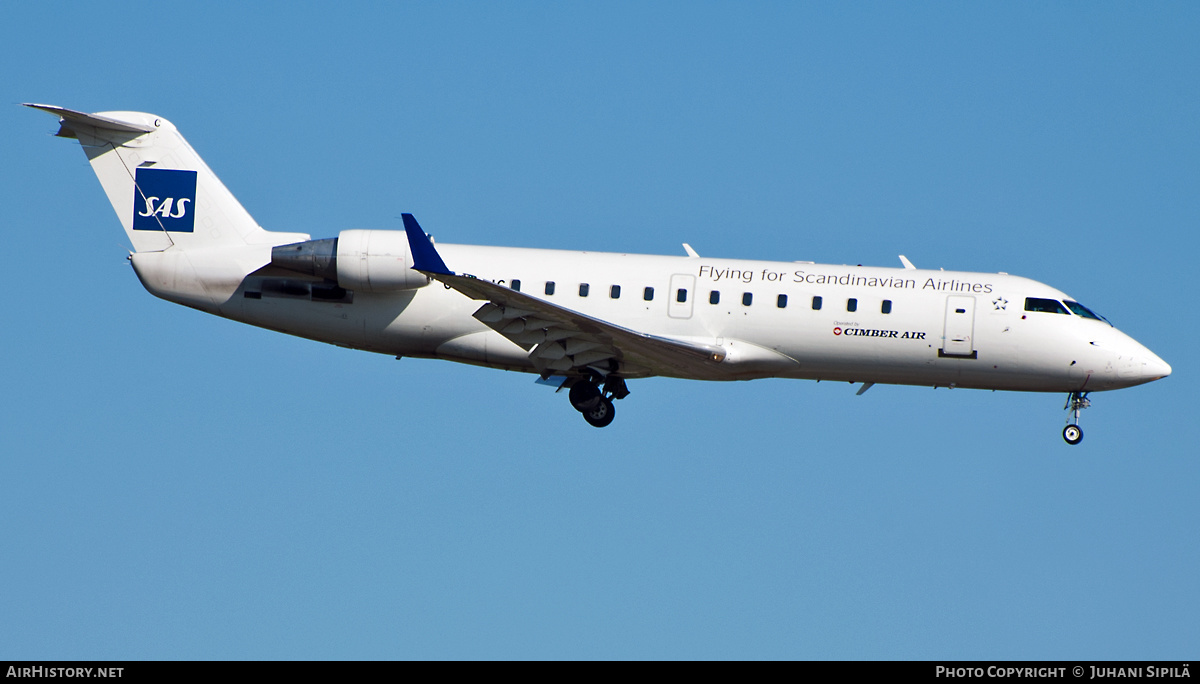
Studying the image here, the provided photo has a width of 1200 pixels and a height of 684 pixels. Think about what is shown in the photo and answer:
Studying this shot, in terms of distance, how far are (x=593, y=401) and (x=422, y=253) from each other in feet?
15.2

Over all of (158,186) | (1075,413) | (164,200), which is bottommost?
(1075,413)

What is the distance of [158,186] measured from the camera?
27.3 metres

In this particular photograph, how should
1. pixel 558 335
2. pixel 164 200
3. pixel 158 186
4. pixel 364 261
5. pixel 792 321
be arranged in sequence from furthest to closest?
pixel 158 186 → pixel 164 200 → pixel 792 321 → pixel 364 261 → pixel 558 335

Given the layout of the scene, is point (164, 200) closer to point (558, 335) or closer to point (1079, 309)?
point (558, 335)

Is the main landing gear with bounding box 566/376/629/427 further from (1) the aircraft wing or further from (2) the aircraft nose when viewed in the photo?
(2) the aircraft nose

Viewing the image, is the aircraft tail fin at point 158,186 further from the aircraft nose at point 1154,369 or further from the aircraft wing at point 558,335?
the aircraft nose at point 1154,369

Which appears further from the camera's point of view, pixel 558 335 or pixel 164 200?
pixel 164 200

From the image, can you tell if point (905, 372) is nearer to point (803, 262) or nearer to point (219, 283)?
point (803, 262)

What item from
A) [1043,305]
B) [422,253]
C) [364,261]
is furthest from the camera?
[1043,305]

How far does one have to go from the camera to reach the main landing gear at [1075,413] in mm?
26016

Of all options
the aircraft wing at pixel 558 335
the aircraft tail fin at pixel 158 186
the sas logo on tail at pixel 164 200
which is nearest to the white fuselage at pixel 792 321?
the aircraft wing at pixel 558 335

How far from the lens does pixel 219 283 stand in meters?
26.3

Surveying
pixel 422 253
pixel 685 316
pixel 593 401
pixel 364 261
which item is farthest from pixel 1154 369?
pixel 364 261

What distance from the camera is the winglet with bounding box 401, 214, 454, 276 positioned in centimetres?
2312
